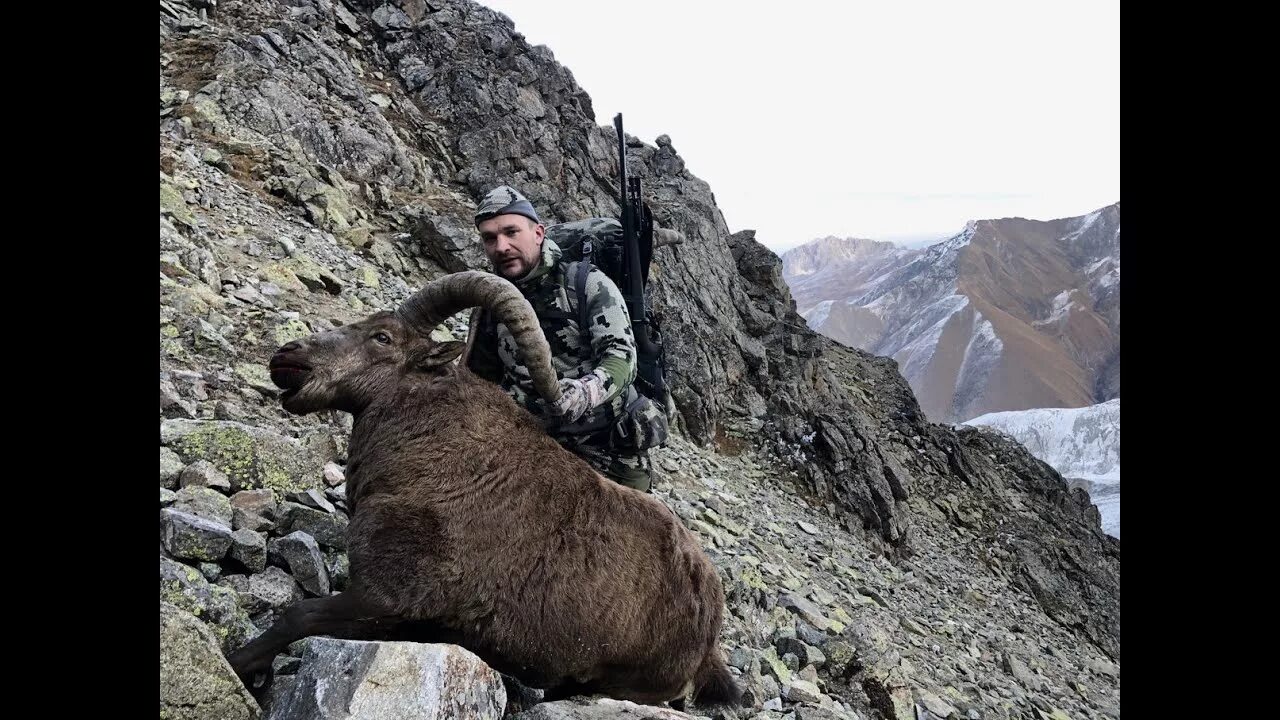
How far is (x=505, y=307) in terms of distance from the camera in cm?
403

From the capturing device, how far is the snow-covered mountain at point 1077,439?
55.8m

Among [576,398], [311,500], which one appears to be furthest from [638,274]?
[311,500]

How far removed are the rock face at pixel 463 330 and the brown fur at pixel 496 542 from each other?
63cm

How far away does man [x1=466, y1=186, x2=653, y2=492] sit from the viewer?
5176 millimetres

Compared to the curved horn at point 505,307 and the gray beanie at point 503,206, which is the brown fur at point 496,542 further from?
→ the gray beanie at point 503,206

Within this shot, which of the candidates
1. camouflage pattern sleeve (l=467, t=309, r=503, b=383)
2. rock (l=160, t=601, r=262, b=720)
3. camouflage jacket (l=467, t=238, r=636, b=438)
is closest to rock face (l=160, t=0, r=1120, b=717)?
rock (l=160, t=601, r=262, b=720)

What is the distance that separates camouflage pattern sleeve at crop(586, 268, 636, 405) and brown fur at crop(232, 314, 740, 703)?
72cm

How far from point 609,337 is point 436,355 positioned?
→ 1.31 meters

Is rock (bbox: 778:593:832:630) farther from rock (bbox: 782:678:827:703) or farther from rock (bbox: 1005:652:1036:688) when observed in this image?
rock (bbox: 1005:652:1036:688)

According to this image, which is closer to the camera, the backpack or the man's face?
the man's face
